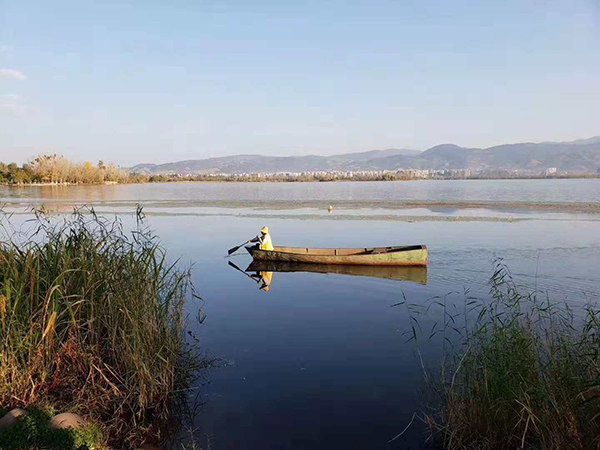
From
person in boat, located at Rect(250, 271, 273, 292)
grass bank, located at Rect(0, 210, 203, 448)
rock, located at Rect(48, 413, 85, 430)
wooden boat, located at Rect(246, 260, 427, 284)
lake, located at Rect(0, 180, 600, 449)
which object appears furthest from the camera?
wooden boat, located at Rect(246, 260, 427, 284)

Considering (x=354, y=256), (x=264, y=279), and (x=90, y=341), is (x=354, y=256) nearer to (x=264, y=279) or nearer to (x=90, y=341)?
(x=264, y=279)

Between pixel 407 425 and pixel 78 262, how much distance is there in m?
5.36

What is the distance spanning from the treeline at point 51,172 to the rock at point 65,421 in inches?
3932

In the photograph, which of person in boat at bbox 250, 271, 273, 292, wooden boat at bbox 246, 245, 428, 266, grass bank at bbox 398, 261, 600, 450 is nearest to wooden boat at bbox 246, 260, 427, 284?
wooden boat at bbox 246, 245, 428, 266

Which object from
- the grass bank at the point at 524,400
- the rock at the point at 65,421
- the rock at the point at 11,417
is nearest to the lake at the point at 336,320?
the grass bank at the point at 524,400

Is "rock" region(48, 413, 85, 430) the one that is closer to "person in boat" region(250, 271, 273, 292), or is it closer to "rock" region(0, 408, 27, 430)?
"rock" region(0, 408, 27, 430)

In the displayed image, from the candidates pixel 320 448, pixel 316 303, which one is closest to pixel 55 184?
pixel 316 303

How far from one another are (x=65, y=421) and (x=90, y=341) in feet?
5.30

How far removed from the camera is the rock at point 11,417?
4.73 m

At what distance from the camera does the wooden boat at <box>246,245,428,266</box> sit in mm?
16772

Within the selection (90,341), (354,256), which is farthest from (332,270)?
(90,341)

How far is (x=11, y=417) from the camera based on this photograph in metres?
4.84

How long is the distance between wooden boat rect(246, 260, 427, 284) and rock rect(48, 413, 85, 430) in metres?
11.7

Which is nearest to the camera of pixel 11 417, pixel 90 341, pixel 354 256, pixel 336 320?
pixel 11 417
